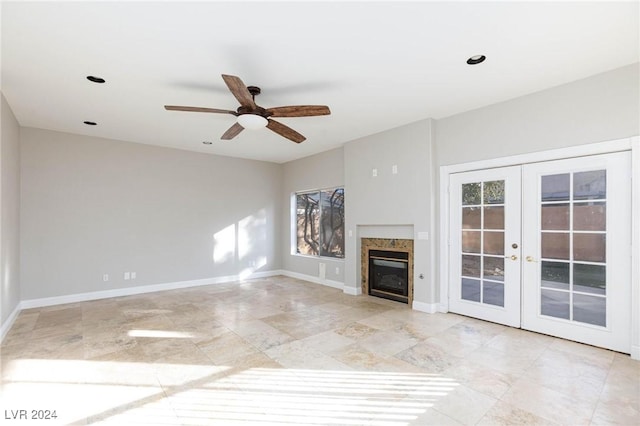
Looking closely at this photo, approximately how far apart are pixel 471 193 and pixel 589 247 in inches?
57.0

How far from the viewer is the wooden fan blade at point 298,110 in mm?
3320

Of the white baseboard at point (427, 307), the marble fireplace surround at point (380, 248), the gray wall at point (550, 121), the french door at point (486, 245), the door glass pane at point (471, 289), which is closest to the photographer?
the gray wall at point (550, 121)

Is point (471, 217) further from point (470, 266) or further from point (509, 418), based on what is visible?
point (509, 418)

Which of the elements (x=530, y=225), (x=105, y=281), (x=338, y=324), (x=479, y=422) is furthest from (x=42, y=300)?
(x=530, y=225)

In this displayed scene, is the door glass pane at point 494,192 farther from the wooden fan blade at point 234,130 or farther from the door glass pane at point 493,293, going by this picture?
the wooden fan blade at point 234,130

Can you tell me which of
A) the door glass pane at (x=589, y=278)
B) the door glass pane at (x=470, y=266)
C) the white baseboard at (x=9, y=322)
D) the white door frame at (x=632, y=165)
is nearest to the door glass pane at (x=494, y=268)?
the door glass pane at (x=470, y=266)

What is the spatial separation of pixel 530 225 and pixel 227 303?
15.0ft

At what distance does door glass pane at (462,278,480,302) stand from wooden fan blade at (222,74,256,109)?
3.70 meters

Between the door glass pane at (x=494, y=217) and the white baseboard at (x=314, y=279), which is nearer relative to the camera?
the door glass pane at (x=494, y=217)

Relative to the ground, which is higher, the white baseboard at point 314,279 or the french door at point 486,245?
the french door at point 486,245

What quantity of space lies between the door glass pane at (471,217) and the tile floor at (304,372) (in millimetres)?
1307

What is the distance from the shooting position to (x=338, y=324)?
417cm

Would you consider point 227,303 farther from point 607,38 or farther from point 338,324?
point 607,38

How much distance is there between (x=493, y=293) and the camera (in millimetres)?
4203
